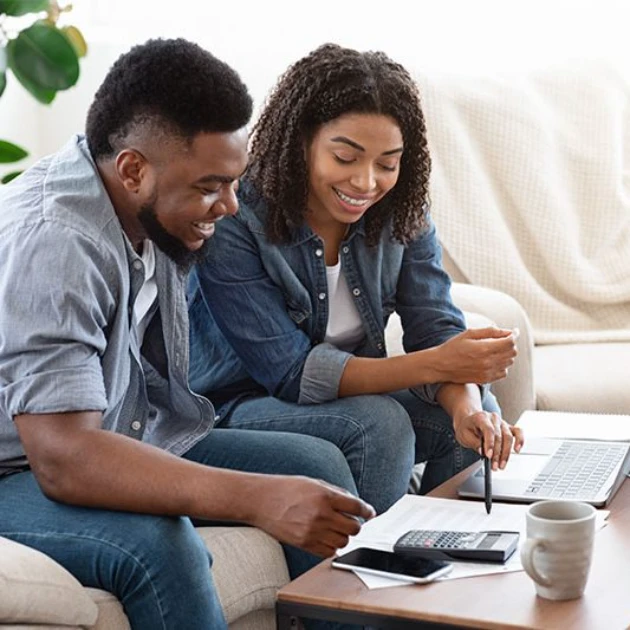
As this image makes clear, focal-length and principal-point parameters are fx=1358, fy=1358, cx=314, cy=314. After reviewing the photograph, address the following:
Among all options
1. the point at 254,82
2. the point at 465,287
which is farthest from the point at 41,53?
the point at 465,287

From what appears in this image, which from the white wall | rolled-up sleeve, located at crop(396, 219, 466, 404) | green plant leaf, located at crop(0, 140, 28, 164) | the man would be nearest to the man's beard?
the man

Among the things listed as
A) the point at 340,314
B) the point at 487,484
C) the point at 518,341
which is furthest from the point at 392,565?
the point at 518,341

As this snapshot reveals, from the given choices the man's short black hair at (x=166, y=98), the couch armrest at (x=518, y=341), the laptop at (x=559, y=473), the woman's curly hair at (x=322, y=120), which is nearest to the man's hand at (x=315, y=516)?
the laptop at (x=559, y=473)

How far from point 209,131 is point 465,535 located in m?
0.57

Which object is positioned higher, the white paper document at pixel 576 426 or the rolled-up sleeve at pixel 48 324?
the rolled-up sleeve at pixel 48 324

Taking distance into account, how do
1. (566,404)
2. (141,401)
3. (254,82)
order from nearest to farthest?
(141,401) < (566,404) < (254,82)

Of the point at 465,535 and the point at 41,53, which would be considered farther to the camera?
the point at 41,53

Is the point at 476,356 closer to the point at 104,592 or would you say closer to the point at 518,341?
the point at 518,341

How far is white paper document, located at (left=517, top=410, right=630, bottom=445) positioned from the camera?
199 cm

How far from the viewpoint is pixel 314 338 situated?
2.13 metres

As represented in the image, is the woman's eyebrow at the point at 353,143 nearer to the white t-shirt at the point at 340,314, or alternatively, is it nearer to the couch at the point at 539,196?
the white t-shirt at the point at 340,314

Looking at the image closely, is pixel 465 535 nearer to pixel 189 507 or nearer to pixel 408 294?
pixel 189 507

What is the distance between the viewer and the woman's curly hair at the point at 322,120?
6.66ft

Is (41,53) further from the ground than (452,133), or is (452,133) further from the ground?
(41,53)
